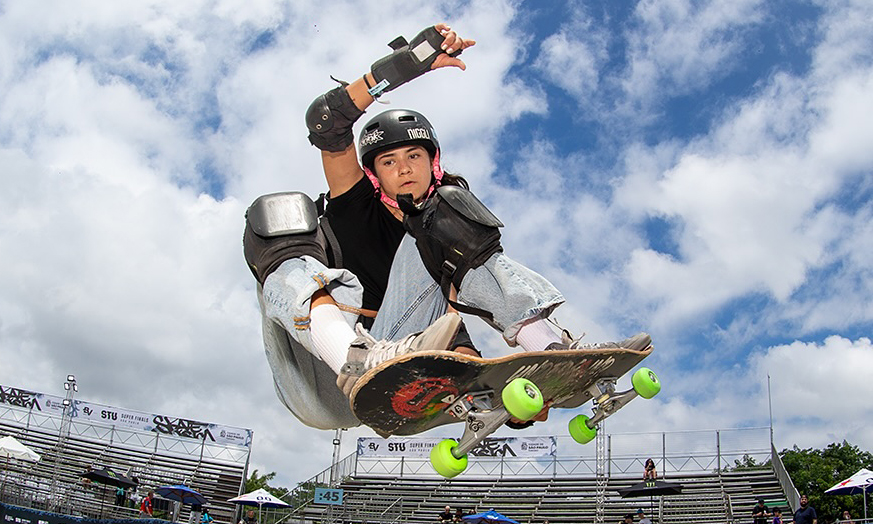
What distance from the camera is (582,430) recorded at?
4.74m

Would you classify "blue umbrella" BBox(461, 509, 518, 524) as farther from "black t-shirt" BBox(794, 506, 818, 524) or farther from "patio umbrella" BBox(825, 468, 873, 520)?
"patio umbrella" BBox(825, 468, 873, 520)

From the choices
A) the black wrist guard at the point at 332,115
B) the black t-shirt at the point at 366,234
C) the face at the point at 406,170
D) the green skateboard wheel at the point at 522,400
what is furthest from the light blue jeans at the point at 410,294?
the green skateboard wheel at the point at 522,400

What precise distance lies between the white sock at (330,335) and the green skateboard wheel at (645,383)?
167cm

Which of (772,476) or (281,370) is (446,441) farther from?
(772,476)

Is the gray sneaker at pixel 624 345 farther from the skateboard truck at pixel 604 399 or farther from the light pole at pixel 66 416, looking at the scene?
the light pole at pixel 66 416

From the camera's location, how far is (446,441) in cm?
413

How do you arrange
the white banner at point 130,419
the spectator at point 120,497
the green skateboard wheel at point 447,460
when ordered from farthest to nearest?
the white banner at point 130,419 → the spectator at point 120,497 → the green skateboard wheel at point 447,460

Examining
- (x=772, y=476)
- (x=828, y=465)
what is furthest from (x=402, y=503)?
(x=828, y=465)

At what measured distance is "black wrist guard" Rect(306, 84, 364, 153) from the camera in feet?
16.7

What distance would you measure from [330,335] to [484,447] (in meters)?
25.9

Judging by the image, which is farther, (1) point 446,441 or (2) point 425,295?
(2) point 425,295

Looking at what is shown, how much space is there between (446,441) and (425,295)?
4.32ft

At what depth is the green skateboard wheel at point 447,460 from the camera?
407 centimetres

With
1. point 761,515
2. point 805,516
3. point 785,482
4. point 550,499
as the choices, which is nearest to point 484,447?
point 550,499
